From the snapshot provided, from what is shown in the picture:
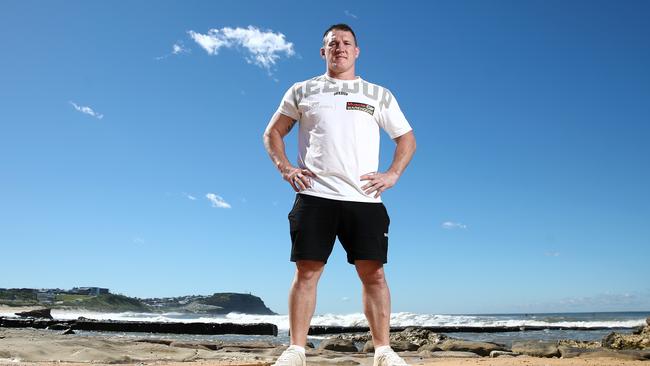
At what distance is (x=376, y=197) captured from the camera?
3.33m

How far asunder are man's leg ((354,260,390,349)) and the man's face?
4.06ft

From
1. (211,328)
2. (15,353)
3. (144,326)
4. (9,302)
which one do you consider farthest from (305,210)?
(9,302)

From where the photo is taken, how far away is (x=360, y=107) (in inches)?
133

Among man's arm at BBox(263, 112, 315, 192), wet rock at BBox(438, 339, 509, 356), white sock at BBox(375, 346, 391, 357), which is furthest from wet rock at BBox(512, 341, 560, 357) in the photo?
man's arm at BBox(263, 112, 315, 192)

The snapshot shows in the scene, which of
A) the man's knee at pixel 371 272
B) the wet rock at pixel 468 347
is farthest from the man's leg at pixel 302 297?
the wet rock at pixel 468 347

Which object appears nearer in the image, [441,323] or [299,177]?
[299,177]

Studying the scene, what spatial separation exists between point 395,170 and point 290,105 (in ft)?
2.60

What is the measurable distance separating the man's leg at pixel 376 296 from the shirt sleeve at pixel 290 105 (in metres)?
1.03

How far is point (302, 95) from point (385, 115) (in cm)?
55

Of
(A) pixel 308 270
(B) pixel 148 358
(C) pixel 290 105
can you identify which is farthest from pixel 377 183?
(B) pixel 148 358

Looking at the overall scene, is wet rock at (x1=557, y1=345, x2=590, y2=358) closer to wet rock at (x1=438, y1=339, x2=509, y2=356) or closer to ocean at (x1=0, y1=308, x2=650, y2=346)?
wet rock at (x1=438, y1=339, x2=509, y2=356)

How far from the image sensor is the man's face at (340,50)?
349 cm

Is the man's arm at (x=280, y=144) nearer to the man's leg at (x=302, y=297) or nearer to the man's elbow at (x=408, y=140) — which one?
the man's leg at (x=302, y=297)

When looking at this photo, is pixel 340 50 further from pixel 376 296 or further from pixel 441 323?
pixel 441 323
